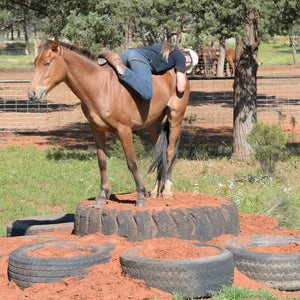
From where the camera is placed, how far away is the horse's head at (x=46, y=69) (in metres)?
6.71

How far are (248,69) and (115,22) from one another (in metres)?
3.16

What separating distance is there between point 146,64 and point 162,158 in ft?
4.07

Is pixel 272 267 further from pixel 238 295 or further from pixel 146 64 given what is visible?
pixel 146 64

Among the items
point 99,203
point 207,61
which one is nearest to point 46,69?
point 99,203

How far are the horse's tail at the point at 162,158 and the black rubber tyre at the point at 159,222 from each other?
1092mm

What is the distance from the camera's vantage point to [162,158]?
26.7ft

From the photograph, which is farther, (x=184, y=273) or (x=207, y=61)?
(x=207, y=61)

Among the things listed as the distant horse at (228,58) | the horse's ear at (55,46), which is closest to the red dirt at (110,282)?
the horse's ear at (55,46)

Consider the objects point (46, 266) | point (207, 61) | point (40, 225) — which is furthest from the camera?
point (207, 61)

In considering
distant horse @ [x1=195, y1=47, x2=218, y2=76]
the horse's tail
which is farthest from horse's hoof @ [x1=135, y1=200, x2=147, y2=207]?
distant horse @ [x1=195, y1=47, x2=218, y2=76]

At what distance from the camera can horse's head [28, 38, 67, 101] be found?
671cm

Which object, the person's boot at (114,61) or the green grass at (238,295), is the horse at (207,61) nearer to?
the person's boot at (114,61)

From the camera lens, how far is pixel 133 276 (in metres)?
5.81

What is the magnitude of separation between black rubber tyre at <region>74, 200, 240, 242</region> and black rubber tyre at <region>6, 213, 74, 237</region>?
884mm
